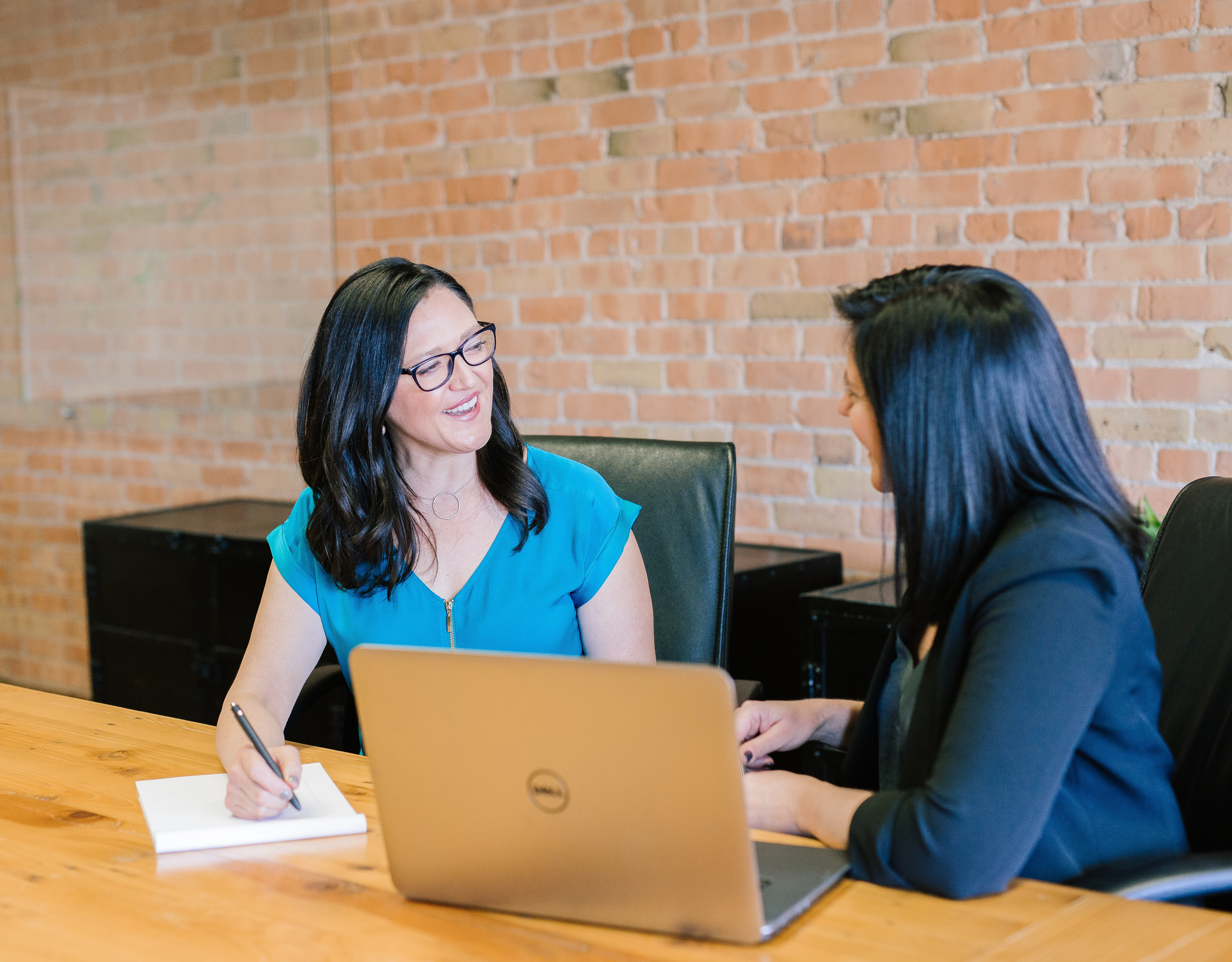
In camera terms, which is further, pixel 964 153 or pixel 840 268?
pixel 840 268

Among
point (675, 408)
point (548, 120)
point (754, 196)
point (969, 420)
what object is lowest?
point (675, 408)

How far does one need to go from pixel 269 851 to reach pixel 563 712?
43cm

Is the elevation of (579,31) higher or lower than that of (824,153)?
higher

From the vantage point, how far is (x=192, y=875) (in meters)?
1.14

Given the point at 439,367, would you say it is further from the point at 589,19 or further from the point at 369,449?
the point at 589,19

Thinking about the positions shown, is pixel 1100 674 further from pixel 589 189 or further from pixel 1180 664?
pixel 589 189

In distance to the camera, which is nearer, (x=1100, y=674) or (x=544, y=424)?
(x=1100, y=674)

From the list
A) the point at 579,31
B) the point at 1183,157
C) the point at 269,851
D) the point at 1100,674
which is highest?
the point at 579,31

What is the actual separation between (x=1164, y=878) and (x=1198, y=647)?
417 mm

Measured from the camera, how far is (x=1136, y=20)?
7.50ft

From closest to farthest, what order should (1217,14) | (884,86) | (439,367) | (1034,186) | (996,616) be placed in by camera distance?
(996,616) → (439,367) → (1217,14) → (1034,186) → (884,86)

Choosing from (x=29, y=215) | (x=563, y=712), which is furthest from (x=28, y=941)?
(x=29, y=215)

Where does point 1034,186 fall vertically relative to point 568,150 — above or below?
below

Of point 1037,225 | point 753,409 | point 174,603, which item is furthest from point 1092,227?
point 174,603
